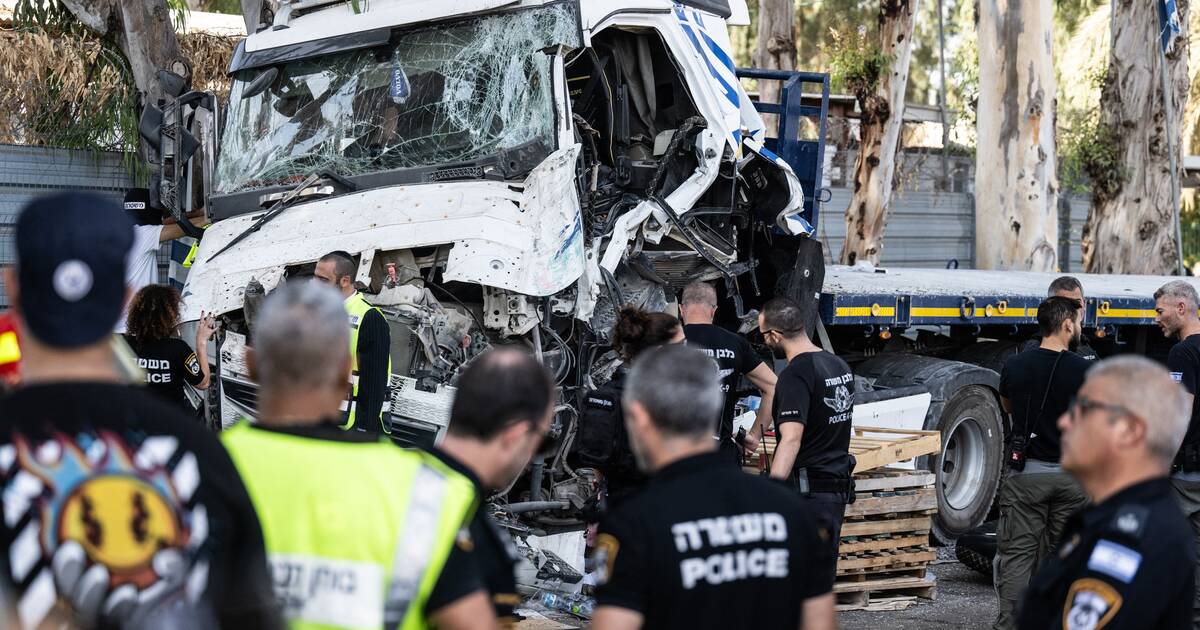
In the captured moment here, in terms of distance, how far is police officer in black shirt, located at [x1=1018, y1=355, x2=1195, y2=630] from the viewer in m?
2.94

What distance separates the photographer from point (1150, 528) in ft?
9.74

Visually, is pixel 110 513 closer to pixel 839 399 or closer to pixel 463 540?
pixel 463 540

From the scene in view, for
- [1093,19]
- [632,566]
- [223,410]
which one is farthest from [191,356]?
[1093,19]

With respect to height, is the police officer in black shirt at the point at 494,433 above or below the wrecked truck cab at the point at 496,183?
below

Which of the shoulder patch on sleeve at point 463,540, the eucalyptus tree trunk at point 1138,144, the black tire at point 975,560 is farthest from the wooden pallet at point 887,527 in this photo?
the eucalyptus tree trunk at point 1138,144

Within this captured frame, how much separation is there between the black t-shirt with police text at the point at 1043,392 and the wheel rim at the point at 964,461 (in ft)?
10.5

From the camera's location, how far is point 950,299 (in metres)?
10.2

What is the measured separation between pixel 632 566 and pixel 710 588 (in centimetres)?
17

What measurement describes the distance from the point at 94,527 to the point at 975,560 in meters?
7.33

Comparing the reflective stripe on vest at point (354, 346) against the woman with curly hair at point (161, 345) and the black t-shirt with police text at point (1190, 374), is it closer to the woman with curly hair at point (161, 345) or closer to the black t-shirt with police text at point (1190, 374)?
the woman with curly hair at point (161, 345)

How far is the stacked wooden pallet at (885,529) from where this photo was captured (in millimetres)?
7734

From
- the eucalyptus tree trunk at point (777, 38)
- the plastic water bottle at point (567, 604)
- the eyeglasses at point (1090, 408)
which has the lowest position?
the plastic water bottle at point (567, 604)

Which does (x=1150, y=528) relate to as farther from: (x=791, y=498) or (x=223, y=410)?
(x=223, y=410)

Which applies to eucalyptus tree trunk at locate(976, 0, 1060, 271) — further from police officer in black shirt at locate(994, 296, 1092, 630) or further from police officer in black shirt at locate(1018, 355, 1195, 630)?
police officer in black shirt at locate(1018, 355, 1195, 630)
